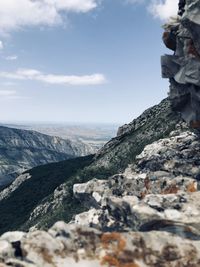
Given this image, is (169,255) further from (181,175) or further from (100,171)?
(100,171)

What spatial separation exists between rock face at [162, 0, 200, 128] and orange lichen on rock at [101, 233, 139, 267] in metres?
25.3

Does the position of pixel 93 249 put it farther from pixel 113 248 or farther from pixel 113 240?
pixel 113 240

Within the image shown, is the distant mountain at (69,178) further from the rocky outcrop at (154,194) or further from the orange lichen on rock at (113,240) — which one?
the orange lichen on rock at (113,240)

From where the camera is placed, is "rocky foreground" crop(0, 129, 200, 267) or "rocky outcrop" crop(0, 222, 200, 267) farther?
"rocky foreground" crop(0, 129, 200, 267)

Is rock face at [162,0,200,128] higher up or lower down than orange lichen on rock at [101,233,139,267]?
higher up

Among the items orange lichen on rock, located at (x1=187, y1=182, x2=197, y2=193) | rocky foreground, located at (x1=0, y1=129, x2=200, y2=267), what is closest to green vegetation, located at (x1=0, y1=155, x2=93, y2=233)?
orange lichen on rock, located at (x1=187, y1=182, x2=197, y2=193)

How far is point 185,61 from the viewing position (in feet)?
154

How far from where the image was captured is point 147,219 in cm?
2989

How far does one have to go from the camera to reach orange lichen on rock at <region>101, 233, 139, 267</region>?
2439cm

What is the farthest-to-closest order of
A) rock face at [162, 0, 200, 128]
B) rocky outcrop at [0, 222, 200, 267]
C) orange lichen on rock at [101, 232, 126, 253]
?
rock face at [162, 0, 200, 128] → orange lichen on rock at [101, 232, 126, 253] → rocky outcrop at [0, 222, 200, 267]

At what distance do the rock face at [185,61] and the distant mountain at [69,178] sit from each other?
99.5 ft

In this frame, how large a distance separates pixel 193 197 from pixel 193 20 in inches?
737

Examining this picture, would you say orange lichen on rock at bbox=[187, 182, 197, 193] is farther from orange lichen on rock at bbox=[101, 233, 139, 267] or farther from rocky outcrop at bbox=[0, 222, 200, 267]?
orange lichen on rock at bbox=[101, 233, 139, 267]

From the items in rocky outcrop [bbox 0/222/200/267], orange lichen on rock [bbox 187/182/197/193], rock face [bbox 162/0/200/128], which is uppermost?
rock face [bbox 162/0/200/128]
